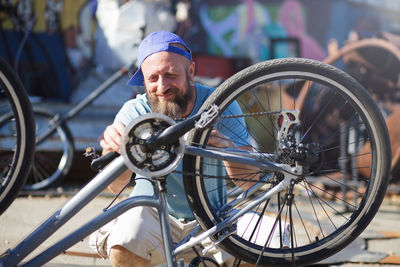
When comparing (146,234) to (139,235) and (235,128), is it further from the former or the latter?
(235,128)

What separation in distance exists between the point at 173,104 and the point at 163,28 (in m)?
4.44

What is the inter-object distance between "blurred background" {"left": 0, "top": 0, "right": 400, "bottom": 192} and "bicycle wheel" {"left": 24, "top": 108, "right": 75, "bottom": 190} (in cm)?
2

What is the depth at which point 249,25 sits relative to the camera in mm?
8109

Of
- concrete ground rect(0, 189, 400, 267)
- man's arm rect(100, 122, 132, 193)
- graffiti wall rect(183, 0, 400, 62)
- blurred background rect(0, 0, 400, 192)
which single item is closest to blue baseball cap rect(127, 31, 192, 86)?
man's arm rect(100, 122, 132, 193)

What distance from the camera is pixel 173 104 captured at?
8.06ft

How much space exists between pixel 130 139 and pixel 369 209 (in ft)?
3.26

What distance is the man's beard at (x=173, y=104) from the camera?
8.02 ft

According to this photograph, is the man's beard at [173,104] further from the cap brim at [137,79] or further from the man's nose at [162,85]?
the cap brim at [137,79]

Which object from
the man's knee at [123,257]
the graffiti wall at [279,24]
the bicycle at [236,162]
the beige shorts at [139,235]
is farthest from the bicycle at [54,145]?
the bicycle at [236,162]

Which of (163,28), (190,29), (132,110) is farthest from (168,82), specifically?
(190,29)

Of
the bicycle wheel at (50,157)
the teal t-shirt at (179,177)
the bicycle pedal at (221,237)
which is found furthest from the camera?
the bicycle wheel at (50,157)

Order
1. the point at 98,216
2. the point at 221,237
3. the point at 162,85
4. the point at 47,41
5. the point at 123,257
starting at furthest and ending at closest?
the point at 47,41 < the point at 162,85 < the point at 123,257 < the point at 221,237 < the point at 98,216

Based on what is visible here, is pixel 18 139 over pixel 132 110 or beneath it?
beneath

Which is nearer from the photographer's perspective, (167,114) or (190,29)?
(167,114)
